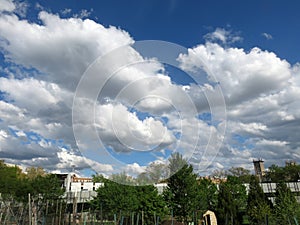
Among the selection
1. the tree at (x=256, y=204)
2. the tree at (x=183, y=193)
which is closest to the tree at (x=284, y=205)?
the tree at (x=256, y=204)

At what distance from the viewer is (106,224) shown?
18156 mm

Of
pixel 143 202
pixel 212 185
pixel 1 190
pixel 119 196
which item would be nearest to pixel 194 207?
pixel 143 202

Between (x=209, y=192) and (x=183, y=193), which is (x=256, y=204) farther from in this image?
(x=209, y=192)

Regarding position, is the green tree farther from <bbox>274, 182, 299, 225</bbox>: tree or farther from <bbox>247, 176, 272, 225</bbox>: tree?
<bbox>274, 182, 299, 225</bbox>: tree

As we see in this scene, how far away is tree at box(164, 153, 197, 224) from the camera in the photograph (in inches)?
838

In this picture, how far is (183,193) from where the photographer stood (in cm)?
2162

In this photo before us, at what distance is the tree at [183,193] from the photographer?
838 inches

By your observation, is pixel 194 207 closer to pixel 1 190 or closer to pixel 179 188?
pixel 179 188

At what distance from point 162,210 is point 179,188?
9.06 feet

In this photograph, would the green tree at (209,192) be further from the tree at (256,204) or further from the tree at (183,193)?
the tree at (183,193)

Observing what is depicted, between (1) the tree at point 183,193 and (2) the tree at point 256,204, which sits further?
(1) the tree at point 183,193

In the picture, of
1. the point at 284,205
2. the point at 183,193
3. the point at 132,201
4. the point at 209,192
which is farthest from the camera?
the point at 209,192

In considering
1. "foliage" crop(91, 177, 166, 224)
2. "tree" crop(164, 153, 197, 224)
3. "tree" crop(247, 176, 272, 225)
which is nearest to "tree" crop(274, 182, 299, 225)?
"tree" crop(247, 176, 272, 225)

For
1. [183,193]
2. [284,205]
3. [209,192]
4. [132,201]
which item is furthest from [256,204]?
[132,201]
